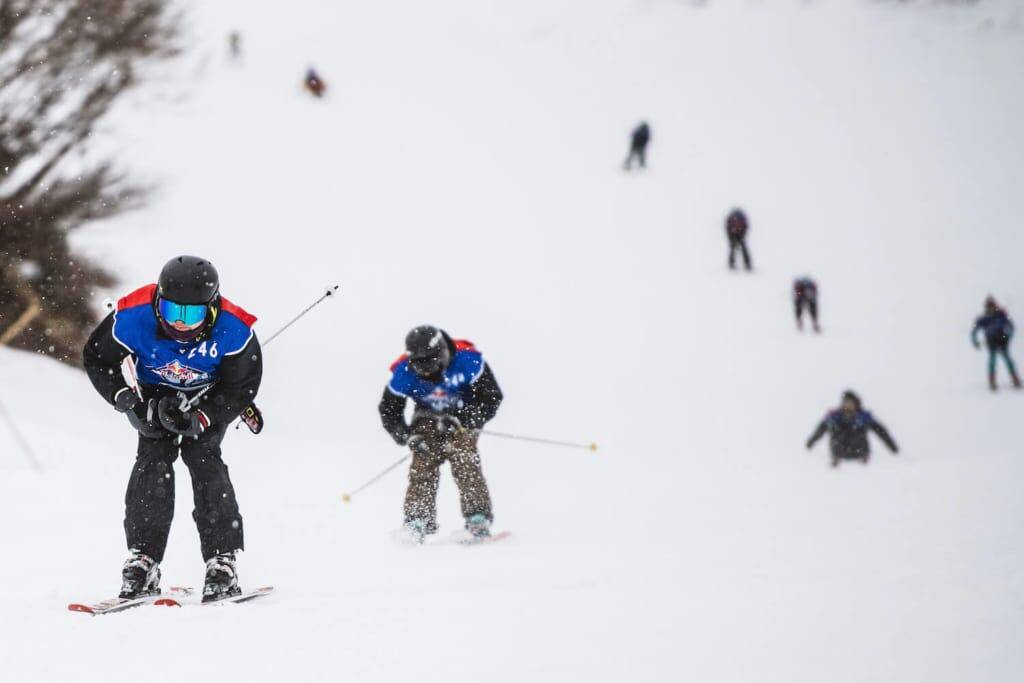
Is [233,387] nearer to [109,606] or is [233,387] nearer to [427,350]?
[109,606]

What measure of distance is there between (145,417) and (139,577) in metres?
0.69

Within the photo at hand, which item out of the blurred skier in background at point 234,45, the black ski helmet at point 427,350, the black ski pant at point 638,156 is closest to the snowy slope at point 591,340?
the black ski pant at point 638,156

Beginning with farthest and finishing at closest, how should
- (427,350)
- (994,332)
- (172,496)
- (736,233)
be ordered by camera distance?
(736,233) → (994,332) → (427,350) → (172,496)

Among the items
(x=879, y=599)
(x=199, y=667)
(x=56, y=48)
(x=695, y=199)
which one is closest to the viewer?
(x=199, y=667)

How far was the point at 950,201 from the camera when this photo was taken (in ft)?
83.7

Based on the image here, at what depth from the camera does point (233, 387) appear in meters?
4.39

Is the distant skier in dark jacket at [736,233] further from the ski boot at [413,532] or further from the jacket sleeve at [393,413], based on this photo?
the ski boot at [413,532]

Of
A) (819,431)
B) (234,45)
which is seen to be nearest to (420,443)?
(819,431)

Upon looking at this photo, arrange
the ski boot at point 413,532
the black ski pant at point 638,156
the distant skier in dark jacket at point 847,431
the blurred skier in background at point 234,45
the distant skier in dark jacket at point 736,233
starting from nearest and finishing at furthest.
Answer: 1. the ski boot at point 413,532
2. the distant skier in dark jacket at point 847,431
3. the distant skier in dark jacket at point 736,233
4. the black ski pant at point 638,156
5. the blurred skier in background at point 234,45

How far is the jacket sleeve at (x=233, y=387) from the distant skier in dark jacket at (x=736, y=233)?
16.2m

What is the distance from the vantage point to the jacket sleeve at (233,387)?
A: 4.36 m

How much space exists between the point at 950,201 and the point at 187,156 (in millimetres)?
19930

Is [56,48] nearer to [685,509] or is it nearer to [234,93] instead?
[685,509]

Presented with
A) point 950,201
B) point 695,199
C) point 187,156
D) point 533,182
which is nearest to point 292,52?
point 187,156
